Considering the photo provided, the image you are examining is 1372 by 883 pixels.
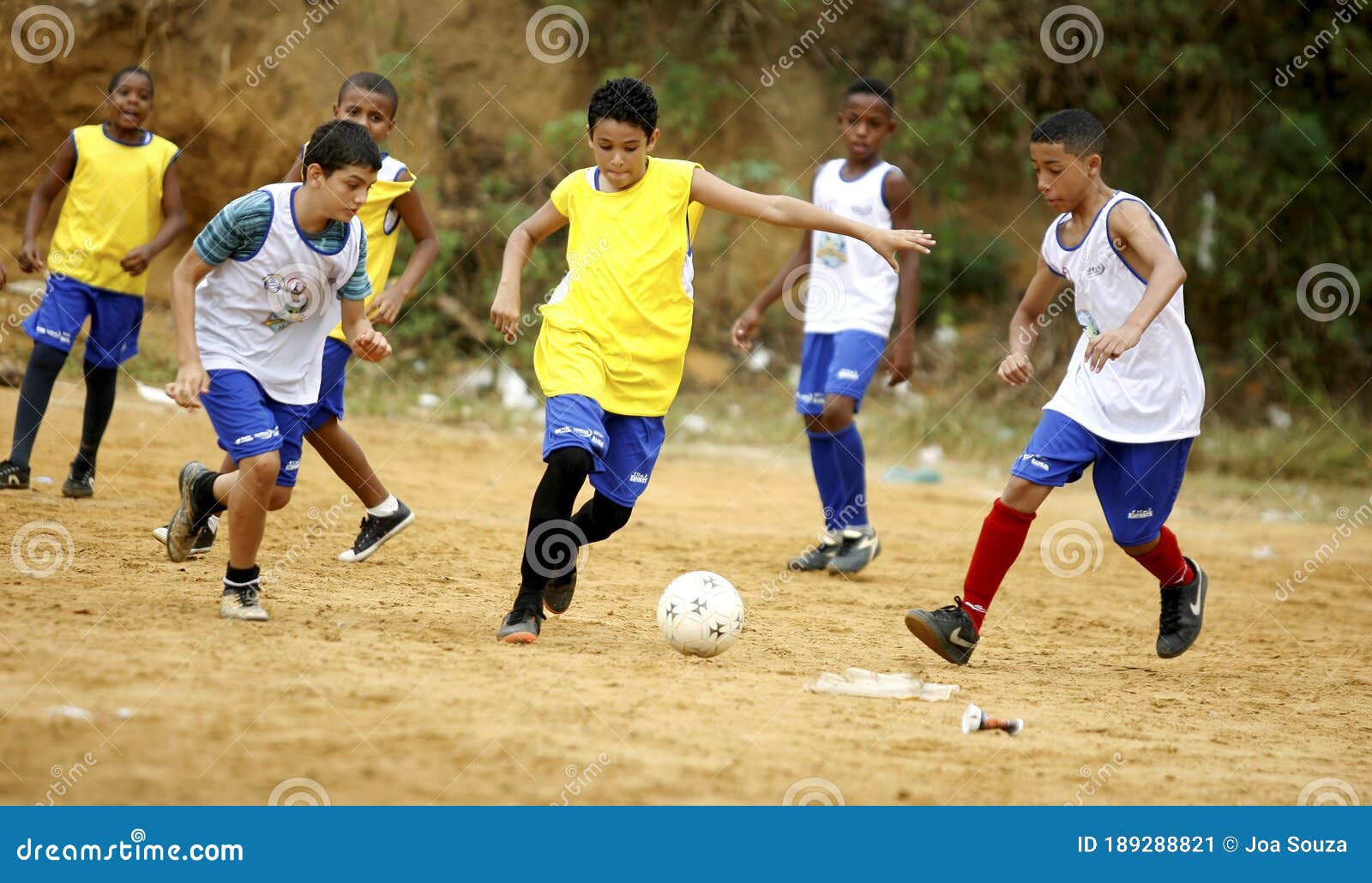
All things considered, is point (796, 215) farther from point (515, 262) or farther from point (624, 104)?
point (515, 262)

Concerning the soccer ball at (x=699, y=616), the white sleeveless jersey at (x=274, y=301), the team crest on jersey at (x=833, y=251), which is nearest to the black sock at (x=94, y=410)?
the white sleeveless jersey at (x=274, y=301)

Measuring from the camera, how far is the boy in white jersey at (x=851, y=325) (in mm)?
6699

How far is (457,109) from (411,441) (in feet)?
15.0

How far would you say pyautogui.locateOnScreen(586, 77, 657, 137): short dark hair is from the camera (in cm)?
451

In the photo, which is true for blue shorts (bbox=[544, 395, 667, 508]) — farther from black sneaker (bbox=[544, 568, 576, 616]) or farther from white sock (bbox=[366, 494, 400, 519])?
white sock (bbox=[366, 494, 400, 519])

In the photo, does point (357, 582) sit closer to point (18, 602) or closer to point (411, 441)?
point (18, 602)

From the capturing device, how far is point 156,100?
38.9 ft

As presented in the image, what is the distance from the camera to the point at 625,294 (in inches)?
182

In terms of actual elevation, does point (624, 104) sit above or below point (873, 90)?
below

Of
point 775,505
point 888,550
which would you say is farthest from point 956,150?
point 888,550

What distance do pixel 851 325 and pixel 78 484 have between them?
4.00 meters

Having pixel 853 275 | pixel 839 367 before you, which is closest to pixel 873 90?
pixel 853 275

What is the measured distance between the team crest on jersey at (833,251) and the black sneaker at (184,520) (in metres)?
3.31

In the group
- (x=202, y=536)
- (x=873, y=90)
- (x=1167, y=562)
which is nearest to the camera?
(x=1167, y=562)
